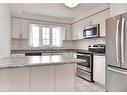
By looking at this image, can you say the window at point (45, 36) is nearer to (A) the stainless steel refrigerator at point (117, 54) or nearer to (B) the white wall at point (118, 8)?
(B) the white wall at point (118, 8)

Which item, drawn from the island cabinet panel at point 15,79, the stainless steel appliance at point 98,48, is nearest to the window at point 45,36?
the stainless steel appliance at point 98,48

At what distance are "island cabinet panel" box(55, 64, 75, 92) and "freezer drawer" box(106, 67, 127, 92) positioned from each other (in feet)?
3.68

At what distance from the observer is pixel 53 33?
19.2 feet

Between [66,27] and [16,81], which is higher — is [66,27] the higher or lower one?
the higher one

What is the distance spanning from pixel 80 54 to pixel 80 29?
3.43 ft

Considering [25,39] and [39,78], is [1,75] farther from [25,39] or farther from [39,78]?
[25,39]

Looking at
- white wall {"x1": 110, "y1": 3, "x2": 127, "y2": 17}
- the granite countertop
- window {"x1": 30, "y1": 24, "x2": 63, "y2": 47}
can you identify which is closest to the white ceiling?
white wall {"x1": 110, "y1": 3, "x2": 127, "y2": 17}

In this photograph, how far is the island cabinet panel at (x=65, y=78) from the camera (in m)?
1.89

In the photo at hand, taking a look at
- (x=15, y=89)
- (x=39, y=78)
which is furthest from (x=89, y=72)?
(x=15, y=89)

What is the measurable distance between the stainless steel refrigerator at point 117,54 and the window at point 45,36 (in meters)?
3.21

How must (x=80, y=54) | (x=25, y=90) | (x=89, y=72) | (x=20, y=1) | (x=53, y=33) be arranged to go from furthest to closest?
(x=53, y=33), (x=80, y=54), (x=89, y=72), (x=20, y=1), (x=25, y=90)

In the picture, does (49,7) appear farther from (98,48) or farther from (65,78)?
(65,78)

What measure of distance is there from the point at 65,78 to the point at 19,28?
3.71 meters

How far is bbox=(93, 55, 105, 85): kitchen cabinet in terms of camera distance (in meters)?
3.42
